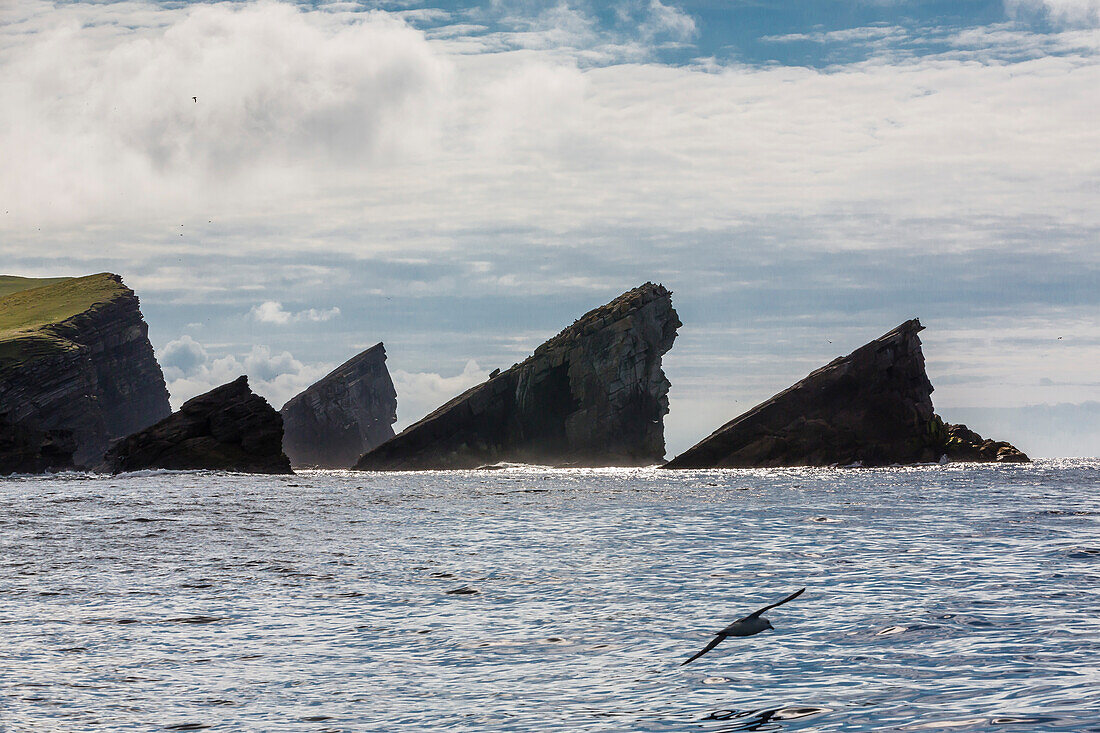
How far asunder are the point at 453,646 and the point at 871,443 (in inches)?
4518

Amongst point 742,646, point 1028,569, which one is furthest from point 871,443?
point 742,646

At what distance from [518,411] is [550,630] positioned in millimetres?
145123

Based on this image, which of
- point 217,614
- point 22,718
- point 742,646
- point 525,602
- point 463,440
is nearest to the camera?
point 22,718

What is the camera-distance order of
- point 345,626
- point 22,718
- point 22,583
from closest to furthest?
point 22,718, point 345,626, point 22,583

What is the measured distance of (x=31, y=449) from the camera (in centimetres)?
11500

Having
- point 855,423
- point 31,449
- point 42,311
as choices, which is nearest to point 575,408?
point 855,423

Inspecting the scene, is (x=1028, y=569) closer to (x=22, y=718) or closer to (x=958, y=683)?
(x=958, y=683)

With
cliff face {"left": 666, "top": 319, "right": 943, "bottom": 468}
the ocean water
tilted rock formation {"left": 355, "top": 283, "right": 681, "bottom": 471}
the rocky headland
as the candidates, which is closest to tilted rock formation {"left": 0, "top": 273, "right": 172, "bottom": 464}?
tilted rock formation {"left": 355, "top": 283, "right": 681, "bottom": 471}

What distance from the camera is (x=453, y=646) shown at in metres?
14.7

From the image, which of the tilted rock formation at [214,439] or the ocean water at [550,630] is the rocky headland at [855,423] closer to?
the tilted rock formation at [214,439]

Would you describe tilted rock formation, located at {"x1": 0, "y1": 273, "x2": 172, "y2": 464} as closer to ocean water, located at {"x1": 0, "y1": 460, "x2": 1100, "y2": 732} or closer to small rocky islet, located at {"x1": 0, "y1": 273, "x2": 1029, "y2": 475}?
small rocky islet, located at {"x1": 0, "y1": 273, "x2": 1029, "y2": 475}

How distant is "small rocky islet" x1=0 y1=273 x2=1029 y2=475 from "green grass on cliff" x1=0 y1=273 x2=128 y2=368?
0.43m

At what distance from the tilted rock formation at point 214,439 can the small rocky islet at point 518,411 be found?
0.16 meters

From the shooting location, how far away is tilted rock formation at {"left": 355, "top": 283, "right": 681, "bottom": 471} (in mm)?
154875
